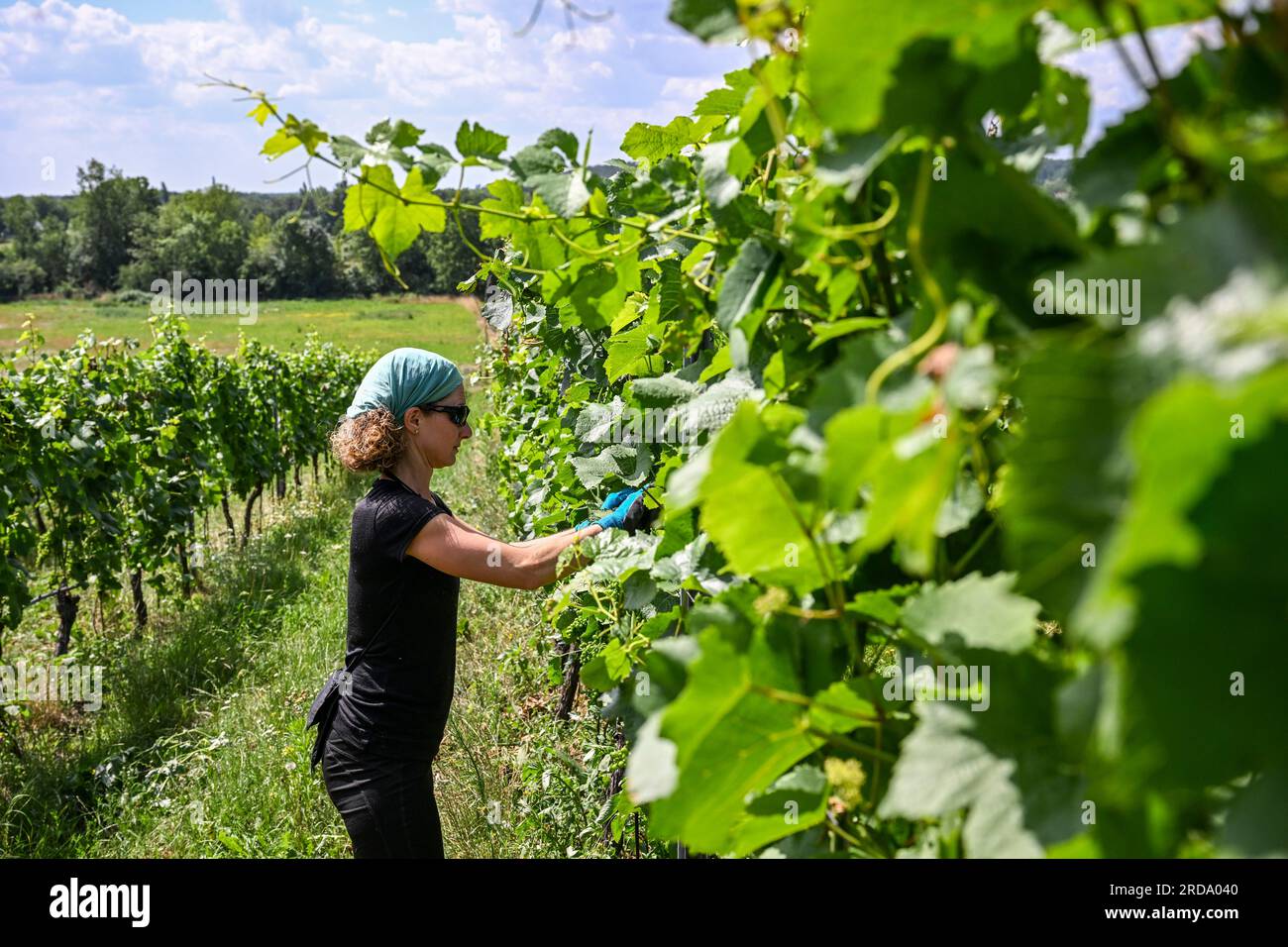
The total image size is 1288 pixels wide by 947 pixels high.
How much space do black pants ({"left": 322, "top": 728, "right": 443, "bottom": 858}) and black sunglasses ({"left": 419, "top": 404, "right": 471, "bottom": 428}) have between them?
1073 mm

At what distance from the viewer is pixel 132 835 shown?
508 cm

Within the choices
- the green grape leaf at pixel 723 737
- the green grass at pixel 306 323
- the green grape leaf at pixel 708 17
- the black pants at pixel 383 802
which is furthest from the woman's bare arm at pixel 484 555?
the green grass at pixel 306 323

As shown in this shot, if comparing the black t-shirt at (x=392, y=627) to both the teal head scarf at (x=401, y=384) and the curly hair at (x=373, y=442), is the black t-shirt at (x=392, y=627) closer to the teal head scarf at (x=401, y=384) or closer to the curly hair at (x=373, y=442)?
the curly hair at (x=373, y=442)

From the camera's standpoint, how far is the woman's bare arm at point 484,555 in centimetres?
293

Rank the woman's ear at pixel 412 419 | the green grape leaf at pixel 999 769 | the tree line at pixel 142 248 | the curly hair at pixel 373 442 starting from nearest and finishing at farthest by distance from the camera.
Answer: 1. the green grape leaf at pixel 999 769
2. the curly hair at pixel 373 442
3. the woman's ear at pixel 412 419
4. the tree line at pixel 142 248

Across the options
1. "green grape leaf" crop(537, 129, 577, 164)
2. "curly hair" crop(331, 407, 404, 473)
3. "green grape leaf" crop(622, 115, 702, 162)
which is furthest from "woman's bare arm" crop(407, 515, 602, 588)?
"green grape leaf" crop(537, 129, 577, 164)

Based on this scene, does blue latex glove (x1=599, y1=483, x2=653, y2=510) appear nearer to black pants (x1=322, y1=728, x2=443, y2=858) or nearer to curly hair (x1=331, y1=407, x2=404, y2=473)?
curly hair (x1=331, y1=407, x2=404, y2=473)

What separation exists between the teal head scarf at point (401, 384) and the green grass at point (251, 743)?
5.24 feet

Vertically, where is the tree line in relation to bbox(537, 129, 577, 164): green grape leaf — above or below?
above

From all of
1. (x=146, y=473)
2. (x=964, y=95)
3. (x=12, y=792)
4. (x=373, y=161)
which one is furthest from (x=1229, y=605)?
(x=146, y=473)

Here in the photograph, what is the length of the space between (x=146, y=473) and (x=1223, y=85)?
9285 mm

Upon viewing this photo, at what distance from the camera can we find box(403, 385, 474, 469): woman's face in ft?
11.0

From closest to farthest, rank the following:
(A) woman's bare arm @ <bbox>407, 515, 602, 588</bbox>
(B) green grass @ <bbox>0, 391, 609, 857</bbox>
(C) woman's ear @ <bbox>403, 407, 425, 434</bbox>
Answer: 1. (A) woman's bare arm @ <bbox>407, 515, 602, 588</bbox>
2. (C) woman's ear @ <bbox>403, 407, 425, 434</bbox>
3. (B) green grass @ <bbox>0, 391, 609, 857</bbox>

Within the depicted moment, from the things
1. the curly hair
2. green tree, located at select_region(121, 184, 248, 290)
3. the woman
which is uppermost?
green tree, located at select_region(121, 184, 248, 290)
